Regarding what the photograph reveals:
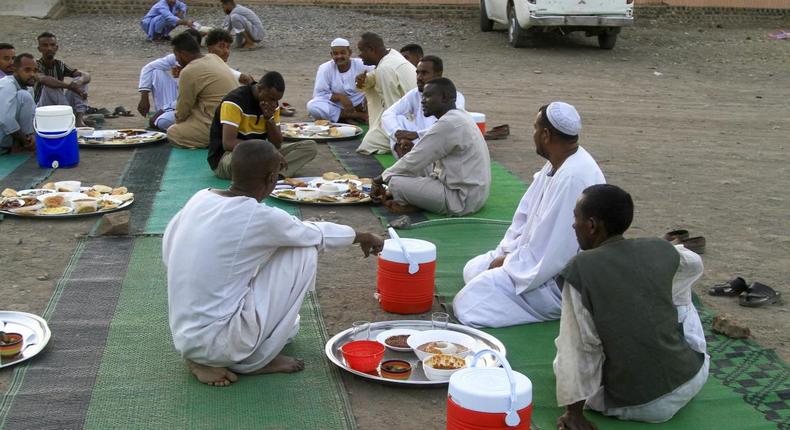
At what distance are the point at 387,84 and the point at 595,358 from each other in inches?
219

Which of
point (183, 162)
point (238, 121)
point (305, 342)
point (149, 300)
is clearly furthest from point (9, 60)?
point (305, 342)

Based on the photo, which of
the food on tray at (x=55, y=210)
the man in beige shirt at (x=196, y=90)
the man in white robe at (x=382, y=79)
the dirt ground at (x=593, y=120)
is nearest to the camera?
the dirt ground at (x=593, y=120)

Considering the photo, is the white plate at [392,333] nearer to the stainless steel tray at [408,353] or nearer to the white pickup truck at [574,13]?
the stainless steel tray at [408,353]

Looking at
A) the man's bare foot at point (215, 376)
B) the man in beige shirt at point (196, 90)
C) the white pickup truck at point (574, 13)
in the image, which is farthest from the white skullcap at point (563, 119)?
the white pickup truck at point (574, 13)

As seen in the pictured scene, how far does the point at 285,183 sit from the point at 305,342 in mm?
3164

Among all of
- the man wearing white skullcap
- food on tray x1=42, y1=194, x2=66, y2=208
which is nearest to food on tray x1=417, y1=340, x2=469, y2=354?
food on tray x1=42, y1=194, x2=66, y2=208

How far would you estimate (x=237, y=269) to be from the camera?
3721 mm

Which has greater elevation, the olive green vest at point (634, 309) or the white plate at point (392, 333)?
the olive green vest at point (634, 309)

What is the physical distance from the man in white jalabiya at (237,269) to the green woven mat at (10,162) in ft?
15.0

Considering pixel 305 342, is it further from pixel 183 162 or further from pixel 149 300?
pixel 183 162

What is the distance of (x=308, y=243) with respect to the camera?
12.5ft

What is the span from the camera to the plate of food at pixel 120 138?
28.7ft

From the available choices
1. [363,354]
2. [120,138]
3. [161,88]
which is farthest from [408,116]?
[363,354]

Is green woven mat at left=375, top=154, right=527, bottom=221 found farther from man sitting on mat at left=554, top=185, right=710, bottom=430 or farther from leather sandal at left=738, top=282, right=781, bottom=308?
man sitting on mat at left=554, top=185, right=710, bottom=430
